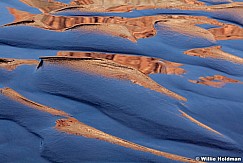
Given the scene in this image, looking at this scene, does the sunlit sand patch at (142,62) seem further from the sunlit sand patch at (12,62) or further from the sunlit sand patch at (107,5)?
the sunlit sand patch at (107,5)

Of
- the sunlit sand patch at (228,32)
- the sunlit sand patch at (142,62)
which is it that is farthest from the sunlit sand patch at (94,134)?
the sunlit sand patch at (228,32)

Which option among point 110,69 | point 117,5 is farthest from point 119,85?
point 117,5

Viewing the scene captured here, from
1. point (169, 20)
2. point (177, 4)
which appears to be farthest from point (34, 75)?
point (177, 4)

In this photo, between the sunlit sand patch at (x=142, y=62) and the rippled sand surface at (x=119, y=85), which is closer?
the rippled sand surface at (x=119, y=85)

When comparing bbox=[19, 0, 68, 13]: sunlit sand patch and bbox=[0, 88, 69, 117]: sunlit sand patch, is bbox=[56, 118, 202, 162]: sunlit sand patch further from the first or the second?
bbox=[19, 0, 68, 13]: sunlit sand patch

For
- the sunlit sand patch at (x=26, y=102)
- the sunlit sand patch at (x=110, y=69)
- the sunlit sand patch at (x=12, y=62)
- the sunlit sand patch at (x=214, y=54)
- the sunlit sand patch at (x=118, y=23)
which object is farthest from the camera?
the sunlit sand patch at (x=118, y=23)

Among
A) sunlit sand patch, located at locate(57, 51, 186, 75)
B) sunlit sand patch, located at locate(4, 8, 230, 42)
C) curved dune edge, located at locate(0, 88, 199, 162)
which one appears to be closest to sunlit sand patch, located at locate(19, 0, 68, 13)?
sunlit sand patch, located at locate(4, 8, 230, 42)
